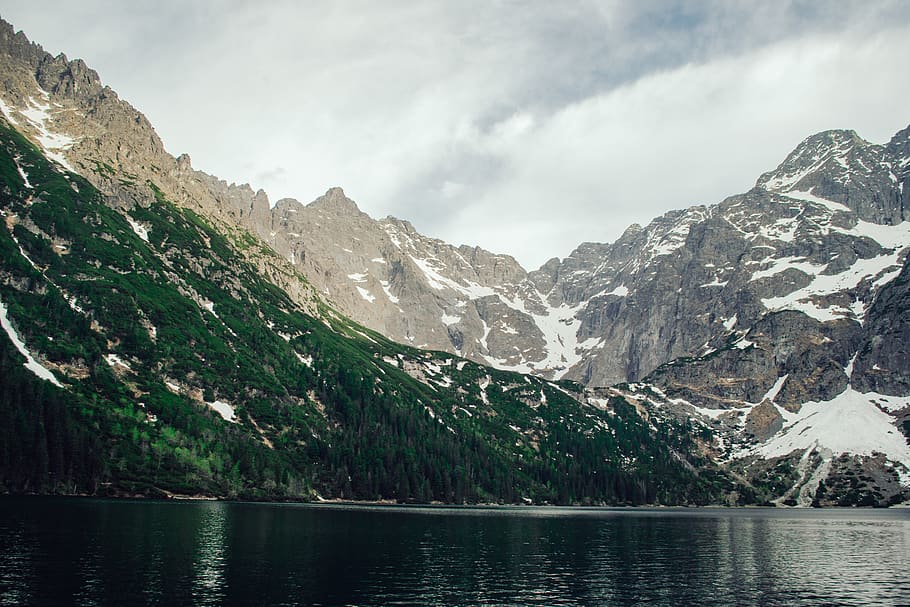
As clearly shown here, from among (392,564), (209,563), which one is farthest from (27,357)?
(392,564)

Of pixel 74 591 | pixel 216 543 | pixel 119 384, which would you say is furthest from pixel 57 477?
pixel 74 591

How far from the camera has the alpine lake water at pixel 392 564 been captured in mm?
55406

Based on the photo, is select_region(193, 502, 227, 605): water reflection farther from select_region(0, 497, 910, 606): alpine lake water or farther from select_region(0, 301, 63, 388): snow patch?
select_region(0, 301, 63, 388): snow patch

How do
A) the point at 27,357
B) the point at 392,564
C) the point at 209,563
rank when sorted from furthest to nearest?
the point at 27,357 < the point at 392,564 < the point at 209,563

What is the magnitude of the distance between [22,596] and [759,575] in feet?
223

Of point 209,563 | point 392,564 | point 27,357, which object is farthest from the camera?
point 27,357

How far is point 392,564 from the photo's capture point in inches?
2943

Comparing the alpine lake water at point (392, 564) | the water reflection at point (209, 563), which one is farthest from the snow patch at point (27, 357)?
the water reflection at point (209, 563)

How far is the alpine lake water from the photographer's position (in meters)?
55.4

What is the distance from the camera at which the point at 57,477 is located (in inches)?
5945

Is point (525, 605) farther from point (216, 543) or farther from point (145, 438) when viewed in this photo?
point (145, 438)

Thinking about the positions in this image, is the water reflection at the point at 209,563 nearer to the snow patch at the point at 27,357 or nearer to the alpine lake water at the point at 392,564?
the alpine lake water at the point at 392,564

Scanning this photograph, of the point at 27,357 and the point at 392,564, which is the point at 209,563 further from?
the point at 27,357

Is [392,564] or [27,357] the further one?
[27,357]
